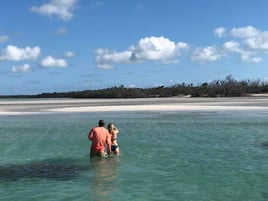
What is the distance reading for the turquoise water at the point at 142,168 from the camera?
37.5 ft

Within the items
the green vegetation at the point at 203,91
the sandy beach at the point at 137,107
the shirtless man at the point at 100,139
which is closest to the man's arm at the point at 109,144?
the shirtless man at the point at 100,139

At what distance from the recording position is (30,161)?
646 inches

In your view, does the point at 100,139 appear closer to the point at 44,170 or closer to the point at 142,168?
the point at 142,168

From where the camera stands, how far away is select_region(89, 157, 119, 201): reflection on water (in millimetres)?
11409

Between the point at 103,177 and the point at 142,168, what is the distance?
5.81ft

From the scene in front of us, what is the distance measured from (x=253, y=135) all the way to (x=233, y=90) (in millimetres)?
92287

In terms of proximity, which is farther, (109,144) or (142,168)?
(109,144)

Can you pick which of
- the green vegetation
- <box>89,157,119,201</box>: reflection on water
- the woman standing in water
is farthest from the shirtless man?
the green vegetation

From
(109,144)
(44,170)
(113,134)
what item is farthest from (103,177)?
(113,134)

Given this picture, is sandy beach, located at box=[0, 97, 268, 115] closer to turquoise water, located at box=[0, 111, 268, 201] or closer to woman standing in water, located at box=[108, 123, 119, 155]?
turquoise water, located at box=[0, 111, 268, 201]

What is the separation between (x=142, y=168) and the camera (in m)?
14.8

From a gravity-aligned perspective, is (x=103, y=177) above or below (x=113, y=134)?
below

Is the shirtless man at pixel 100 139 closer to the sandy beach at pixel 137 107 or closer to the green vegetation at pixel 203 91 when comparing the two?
the sandy beach at pixel 137 107

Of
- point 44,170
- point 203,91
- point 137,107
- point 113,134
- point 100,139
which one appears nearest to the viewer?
point 44,170
